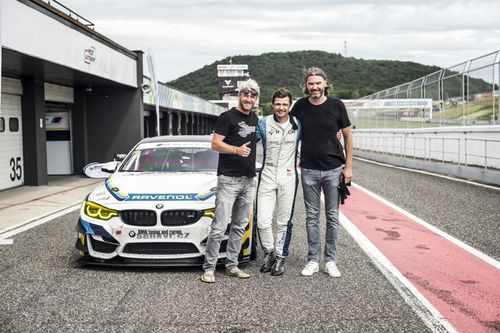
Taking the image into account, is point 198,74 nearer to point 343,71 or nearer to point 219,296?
point 343,71

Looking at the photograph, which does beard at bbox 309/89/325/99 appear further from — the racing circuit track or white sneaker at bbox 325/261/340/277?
the racing circuit track

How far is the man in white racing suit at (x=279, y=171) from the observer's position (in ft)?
17.9

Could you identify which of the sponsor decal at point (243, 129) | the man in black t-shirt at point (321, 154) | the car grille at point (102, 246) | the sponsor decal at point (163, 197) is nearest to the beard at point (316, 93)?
the man in black t-shirt at point (321, 154)

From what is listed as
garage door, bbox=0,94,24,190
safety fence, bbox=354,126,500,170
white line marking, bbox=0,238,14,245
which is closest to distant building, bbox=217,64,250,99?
safety fence, bbox=354,126,500,170

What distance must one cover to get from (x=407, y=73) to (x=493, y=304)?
12072 centimetres

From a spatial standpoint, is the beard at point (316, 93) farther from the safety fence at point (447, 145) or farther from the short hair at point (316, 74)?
the safety fence at point (447, 145)

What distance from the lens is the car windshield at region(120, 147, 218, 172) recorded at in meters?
6.85

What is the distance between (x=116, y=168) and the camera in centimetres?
702

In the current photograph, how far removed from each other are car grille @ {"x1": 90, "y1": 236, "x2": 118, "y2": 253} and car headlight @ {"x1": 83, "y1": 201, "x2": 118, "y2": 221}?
8.7 inches

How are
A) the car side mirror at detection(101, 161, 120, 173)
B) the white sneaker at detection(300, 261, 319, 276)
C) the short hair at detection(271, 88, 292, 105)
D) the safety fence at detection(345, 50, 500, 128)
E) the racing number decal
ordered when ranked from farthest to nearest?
the safety fence at detection(345, 50, 500, 128)
the racing number decal
the car side mirror at detection(101, 161, 120, 173)
the white sneaker at detection(300, 261, 319, 276)
the short hair at detection(271, 88, 292, 105)

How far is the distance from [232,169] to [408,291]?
6.14 feet

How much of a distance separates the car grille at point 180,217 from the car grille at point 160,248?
8.2 inches

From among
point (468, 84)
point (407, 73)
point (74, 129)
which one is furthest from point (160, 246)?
point (407, 73)

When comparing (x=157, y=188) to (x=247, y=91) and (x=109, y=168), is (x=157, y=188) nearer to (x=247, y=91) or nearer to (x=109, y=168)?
(x=247, y=91)
